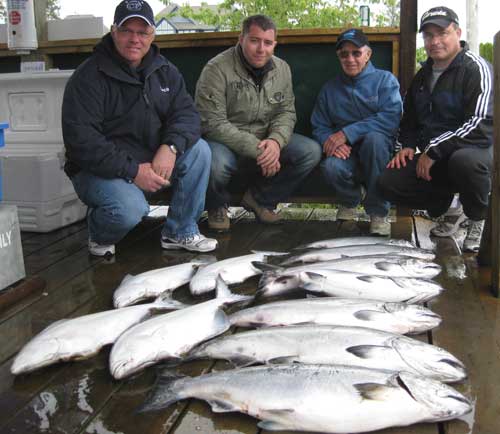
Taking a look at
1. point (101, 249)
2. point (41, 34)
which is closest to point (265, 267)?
point (101, 249)

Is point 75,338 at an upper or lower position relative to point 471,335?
upper

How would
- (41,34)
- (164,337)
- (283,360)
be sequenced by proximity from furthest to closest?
(41,34) < (164,337) < (283,360)

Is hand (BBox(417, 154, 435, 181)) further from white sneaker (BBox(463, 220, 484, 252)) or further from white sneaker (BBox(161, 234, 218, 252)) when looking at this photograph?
white sneaker (BBox(161, 234, 218, 252))

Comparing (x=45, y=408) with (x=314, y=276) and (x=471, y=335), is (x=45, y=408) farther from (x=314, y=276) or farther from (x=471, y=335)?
(x=471, y=335)

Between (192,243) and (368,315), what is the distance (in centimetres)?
183

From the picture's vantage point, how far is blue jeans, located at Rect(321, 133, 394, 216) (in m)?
4.58

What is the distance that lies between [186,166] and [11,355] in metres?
1.89

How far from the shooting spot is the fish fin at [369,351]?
2.33m

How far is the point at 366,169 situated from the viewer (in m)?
4.65

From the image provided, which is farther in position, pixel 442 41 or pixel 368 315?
pixel 442 41

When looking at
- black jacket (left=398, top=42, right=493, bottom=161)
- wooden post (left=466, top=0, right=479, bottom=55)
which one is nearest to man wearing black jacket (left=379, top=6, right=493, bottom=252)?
black jacket (left=398, top=42, right=493, bottom=161)

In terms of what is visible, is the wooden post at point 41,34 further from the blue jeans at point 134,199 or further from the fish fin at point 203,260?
the fish fin at point 203,260

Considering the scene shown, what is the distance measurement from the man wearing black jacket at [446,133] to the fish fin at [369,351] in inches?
79.8

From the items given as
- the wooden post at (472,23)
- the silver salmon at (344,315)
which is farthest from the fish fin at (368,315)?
the wooden post at (472,23)
